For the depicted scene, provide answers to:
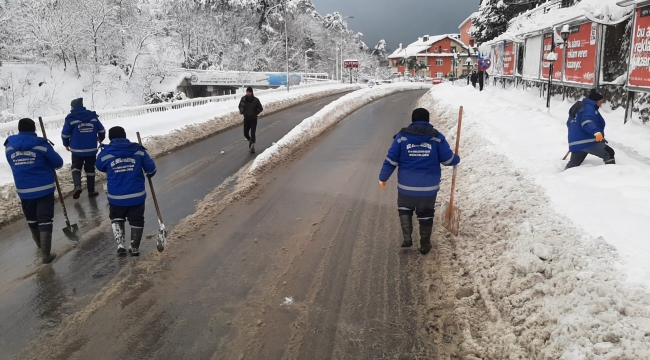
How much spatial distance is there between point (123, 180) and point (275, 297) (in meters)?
2.56

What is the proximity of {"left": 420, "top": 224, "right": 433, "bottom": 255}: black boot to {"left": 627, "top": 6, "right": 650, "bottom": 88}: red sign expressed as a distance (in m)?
7.24

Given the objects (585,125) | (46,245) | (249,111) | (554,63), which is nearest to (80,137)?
(46,245)

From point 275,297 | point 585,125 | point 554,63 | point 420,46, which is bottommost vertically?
point 275,297

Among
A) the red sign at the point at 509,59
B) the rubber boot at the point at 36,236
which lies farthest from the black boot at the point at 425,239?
the red sign at the point at 509,59

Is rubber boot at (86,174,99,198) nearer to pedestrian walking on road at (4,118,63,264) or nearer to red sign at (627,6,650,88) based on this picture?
pedestrian walking on road at (4,118,63,264)

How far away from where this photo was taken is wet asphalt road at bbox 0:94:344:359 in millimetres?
4176

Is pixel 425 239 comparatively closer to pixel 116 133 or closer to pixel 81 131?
pixel 116 133

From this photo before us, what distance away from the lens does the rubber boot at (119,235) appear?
5520 millimetres

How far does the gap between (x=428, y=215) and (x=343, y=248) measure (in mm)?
1198

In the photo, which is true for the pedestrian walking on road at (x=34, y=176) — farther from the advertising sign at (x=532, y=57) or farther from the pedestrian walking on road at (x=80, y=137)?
the advertising sign at (x=532, y=57)

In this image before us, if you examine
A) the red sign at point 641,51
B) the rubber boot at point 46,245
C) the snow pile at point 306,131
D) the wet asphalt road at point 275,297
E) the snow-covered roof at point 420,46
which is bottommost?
the wet asphalt road at point 275,297

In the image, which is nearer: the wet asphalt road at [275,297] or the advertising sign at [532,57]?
the wet asphalt road at [275,297]

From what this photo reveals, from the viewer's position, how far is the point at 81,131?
818cm

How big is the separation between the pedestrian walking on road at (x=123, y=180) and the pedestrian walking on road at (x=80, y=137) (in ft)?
10.1
